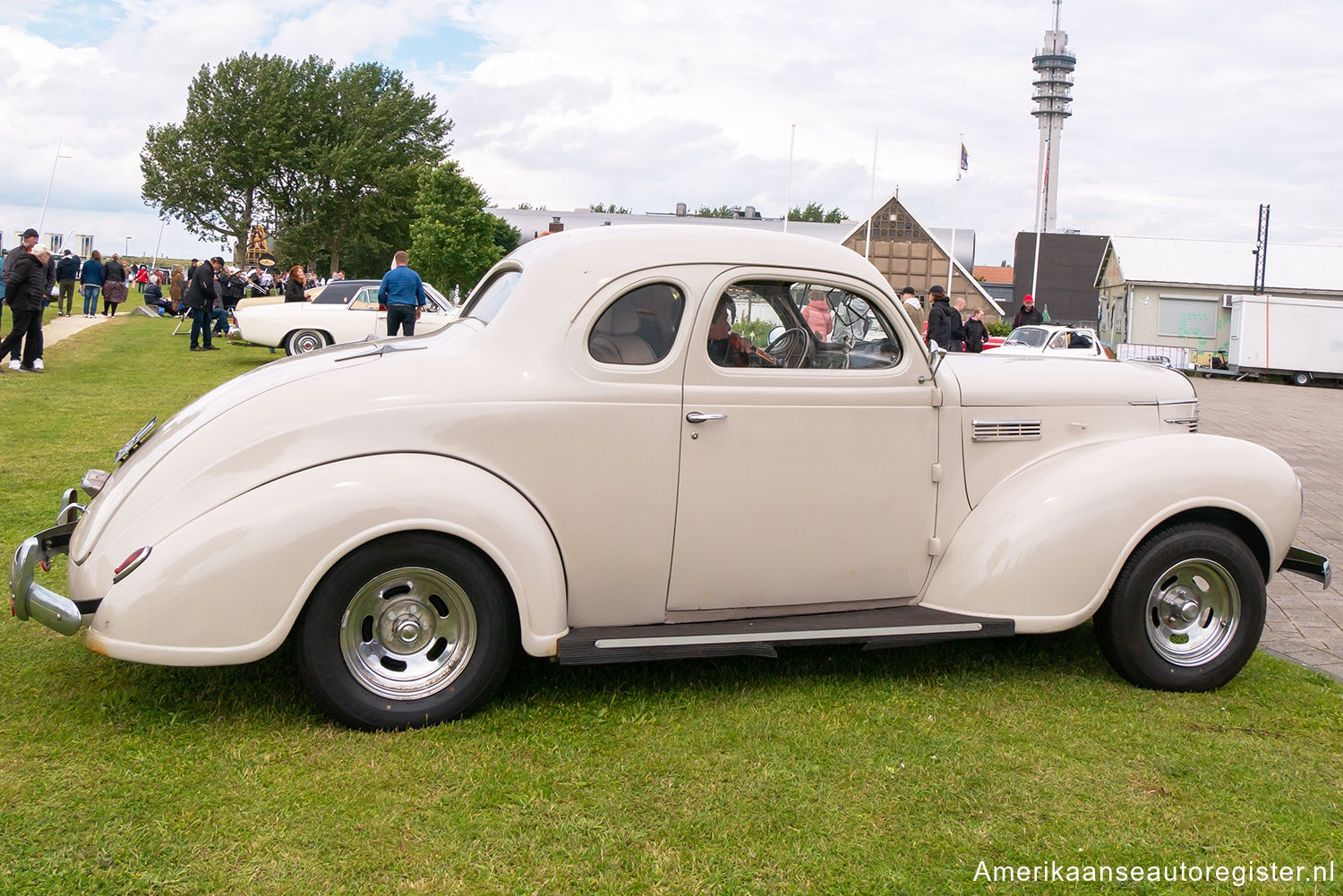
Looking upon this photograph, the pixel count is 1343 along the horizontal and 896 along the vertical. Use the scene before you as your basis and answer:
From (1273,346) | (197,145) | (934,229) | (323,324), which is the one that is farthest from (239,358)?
(934,229)

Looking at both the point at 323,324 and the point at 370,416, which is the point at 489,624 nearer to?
the point at 370,416

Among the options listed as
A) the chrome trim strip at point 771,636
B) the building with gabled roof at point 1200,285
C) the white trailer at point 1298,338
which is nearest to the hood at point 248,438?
the chrome trim strip at point 771,636

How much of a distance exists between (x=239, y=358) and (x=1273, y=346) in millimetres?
29189

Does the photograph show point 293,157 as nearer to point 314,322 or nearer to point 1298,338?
point 314,322

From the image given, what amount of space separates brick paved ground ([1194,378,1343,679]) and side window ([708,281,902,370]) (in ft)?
8.87

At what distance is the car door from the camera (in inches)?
171

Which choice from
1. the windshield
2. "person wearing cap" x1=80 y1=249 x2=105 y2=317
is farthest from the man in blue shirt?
"person wearing cap" x1=80 y1=249 x2=105 y2=317

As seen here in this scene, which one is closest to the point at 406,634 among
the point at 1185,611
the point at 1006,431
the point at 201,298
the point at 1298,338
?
the point at 1006,431

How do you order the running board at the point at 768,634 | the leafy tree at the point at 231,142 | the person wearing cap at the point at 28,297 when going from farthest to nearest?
the leafy tree at the point at 231,142 < the person wearing cap at the point at 28,297 < the running board at the point at 768,634

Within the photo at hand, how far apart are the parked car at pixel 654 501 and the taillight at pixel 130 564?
27mm

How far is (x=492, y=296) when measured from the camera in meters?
4.89

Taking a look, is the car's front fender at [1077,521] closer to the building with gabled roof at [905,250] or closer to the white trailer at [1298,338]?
the white trailer at [1298,338]

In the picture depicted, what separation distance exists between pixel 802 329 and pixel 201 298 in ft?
61.4

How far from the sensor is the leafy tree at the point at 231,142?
56125 mm
